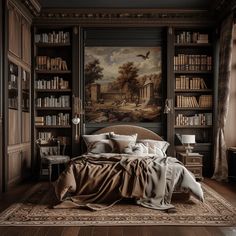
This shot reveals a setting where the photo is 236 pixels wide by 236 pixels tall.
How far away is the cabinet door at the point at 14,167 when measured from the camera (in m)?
6.84

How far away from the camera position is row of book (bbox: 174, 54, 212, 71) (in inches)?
334

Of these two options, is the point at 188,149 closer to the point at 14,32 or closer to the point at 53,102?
the point at 53,102

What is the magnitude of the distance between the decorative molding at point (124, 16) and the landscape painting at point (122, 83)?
0.65 m

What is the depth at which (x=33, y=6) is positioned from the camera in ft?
25.3

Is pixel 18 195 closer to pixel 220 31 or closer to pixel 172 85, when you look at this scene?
pixel 172 85

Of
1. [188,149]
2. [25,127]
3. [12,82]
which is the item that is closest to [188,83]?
[188,149]

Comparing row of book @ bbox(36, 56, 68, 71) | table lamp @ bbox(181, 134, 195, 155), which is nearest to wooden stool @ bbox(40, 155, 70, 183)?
row of book @ bbox(36, 56, 68, 71)

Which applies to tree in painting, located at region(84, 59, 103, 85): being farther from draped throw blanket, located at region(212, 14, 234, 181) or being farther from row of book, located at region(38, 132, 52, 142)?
draped throw blanket, located at region(212, 14, 234, 181)

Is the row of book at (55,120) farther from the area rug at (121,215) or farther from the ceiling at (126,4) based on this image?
the area rug at (121,215)

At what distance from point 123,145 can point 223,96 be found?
8.03ft

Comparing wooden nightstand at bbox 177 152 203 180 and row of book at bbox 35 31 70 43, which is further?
row of book at bbox 35 31 70 43

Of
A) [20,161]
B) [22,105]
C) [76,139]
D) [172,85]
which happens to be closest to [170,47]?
[172,85]

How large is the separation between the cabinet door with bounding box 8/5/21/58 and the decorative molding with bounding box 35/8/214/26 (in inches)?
43.7

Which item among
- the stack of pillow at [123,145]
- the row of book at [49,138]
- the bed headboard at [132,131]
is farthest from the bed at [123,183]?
the row of book at [49,138]
